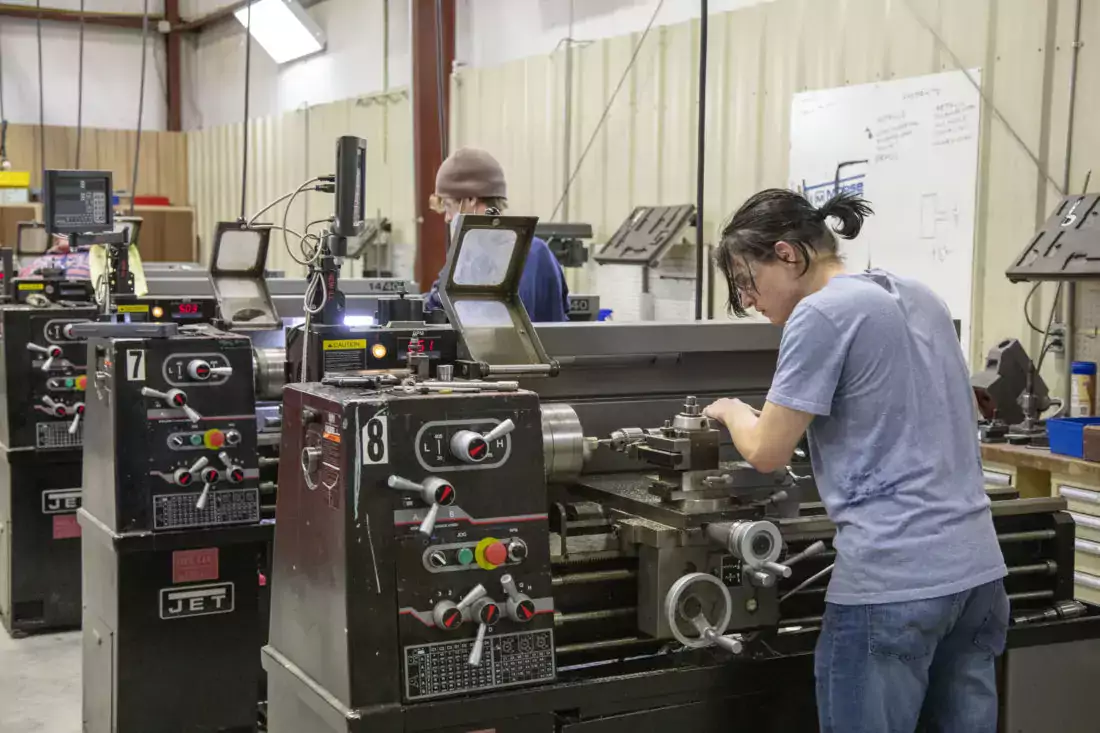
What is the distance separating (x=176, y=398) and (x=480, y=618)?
1.21 m

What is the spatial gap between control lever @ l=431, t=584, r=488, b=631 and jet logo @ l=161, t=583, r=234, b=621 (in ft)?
4.26

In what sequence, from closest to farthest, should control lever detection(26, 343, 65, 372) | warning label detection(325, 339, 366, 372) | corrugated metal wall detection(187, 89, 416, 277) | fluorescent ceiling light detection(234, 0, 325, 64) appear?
warning label detection(325, 339, 366, 372), control lever detection(26, 343, 65, 372), corrugated metal wall detection(187, 89, 416, 277), fluorescent ceiling light detection(234, 0, 325, 64)

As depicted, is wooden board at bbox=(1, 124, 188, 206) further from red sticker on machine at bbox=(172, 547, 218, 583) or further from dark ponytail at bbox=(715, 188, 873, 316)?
dark ponytail at bbox=(715, 188, 873, 316)

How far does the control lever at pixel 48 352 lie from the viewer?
3.38m

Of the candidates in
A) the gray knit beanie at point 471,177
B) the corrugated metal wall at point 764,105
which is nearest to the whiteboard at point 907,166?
the corrugated metal wall at point 764,105

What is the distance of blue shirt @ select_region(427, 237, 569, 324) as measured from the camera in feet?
8.97

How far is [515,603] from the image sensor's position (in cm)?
146

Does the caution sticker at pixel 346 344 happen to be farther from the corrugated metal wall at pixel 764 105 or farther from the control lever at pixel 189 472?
the corrugated metal wall at pixel 764 105

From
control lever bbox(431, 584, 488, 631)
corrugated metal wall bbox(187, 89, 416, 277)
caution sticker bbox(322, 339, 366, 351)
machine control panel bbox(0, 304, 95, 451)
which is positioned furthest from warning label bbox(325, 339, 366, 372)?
corrugated metal wall bbox(187, 89, 416, 277)

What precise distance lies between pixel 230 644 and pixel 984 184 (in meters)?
2.38

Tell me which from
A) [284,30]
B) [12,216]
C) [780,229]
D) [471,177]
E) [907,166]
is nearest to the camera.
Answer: [780,229]

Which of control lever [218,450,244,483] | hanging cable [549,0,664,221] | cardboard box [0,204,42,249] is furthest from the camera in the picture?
cardboard box [0,204,42,249]

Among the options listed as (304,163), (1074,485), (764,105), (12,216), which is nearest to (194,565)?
(1074,485)

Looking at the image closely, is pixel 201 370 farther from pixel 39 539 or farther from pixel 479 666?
pixel 39 539
